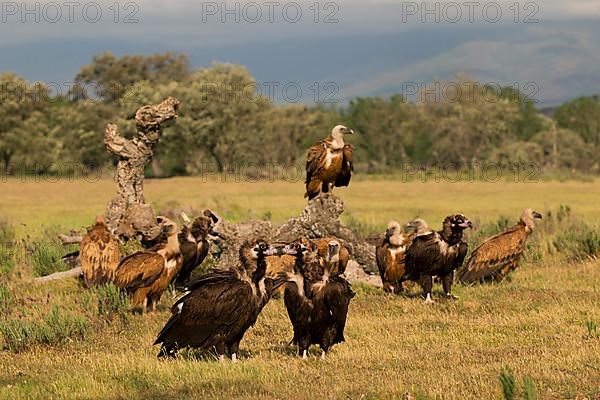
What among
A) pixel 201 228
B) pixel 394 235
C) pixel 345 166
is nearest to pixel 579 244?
pixel 345 166

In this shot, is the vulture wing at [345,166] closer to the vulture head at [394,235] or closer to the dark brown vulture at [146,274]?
the vulture head at [394,235]

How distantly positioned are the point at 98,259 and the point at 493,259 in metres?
6.60

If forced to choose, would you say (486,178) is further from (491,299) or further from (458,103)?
(491,299)

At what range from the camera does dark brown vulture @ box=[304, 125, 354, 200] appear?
53.3ft

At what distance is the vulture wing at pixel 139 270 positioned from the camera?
509 inches

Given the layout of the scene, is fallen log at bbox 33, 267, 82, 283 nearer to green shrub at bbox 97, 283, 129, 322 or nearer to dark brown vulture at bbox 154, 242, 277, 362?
green shrub at bbox 97, 283, 129, 322

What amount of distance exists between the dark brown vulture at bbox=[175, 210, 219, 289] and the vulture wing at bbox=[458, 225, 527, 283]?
4.51 meters

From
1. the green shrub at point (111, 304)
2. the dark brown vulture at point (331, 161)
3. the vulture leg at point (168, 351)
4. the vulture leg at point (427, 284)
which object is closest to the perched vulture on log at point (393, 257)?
the vulture leg at point (427, 284)

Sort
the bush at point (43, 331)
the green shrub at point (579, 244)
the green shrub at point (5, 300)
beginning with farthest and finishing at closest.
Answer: the green shrub at point (579, 244) → the green shrub at point (5, 300) → the bush at point (43, 331)

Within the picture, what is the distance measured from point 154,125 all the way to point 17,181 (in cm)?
4346

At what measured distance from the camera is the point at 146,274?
12922mm

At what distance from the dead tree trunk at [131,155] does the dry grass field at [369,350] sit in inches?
84.6

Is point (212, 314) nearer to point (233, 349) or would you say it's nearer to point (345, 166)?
point (233, 349)

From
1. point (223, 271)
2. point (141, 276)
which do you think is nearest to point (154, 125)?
point (141, 276)
